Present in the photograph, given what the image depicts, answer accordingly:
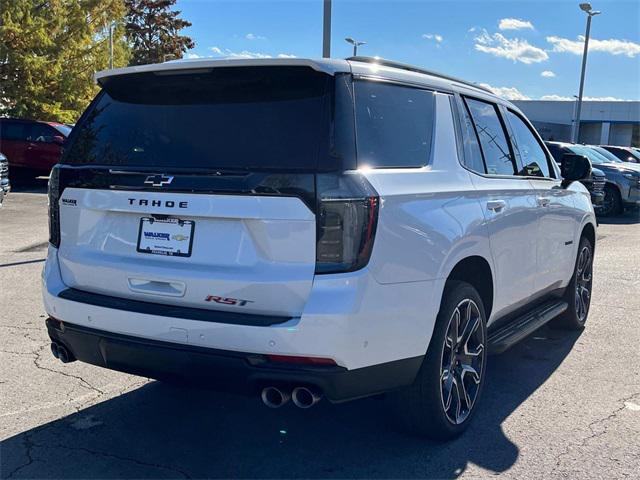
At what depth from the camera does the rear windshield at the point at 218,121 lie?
3.05 metres

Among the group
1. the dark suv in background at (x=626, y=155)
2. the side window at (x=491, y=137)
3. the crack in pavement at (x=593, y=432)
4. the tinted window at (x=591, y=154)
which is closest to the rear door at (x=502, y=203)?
the side window at (x=491, y=137)

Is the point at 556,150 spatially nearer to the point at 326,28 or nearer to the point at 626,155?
the point at 326,28

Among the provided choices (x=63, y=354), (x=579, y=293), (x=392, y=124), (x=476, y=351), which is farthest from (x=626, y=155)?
(x=63, y=354)

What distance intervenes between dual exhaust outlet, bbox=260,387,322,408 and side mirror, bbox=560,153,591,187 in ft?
11.4

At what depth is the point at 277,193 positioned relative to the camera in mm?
2955

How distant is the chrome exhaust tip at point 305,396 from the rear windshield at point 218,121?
3.22 feet

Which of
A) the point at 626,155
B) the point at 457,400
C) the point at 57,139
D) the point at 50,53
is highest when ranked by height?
the point at 50,53

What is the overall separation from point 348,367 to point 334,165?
2.91ft

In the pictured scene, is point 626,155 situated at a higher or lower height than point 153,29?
lower

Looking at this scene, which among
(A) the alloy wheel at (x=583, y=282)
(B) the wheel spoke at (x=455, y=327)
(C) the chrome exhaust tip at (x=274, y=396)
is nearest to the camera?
(C) the chrome exhaust tip at (x=274, y=396)

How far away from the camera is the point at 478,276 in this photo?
411cm

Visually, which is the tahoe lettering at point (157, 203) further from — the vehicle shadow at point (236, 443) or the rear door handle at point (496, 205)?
the rear door handle at point (496, 205)

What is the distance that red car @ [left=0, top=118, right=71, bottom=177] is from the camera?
18203mm

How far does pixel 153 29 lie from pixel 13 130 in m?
39.2
